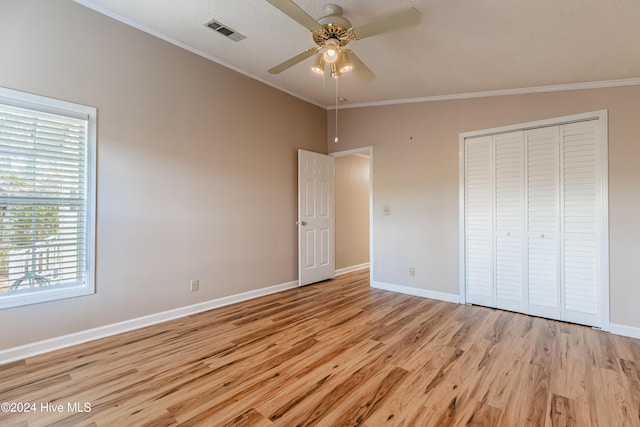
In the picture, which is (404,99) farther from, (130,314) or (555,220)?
(130,314)

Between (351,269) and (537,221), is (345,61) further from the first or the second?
(351,269)

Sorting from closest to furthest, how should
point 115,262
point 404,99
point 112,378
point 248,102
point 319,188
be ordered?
point 112,378
point 115,262
point 248,102
point 404,99
point 319,188

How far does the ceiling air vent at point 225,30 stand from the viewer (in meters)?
2.81

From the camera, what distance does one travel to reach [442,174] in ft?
13.6

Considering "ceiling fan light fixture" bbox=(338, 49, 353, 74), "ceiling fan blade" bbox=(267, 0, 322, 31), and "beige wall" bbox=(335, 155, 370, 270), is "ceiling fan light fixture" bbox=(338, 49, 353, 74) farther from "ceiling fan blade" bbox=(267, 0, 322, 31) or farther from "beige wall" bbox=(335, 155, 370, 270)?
"beige wall" bbox=(335, 155, 370, 270)

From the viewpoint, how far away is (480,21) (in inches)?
93.0

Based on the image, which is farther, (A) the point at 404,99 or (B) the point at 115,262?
(A) the point at 404,99

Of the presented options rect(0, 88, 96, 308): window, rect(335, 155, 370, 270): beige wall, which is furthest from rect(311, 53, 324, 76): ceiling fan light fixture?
rect(335, 155, 370, 270): beige wall

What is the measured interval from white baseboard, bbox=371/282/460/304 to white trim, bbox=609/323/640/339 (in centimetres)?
149

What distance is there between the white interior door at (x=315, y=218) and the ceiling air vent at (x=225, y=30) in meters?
1.94

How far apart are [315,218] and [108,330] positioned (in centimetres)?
310

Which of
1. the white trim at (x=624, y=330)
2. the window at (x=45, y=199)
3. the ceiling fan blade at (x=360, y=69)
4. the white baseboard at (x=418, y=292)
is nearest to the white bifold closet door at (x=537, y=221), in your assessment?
the white trim at (x=624, y=330)

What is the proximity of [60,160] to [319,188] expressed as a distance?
336cm

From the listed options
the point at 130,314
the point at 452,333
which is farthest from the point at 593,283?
the point at 130,314
